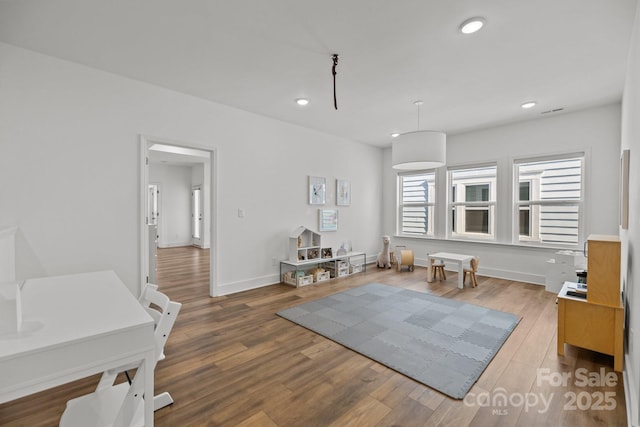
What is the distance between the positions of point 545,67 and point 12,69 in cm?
497

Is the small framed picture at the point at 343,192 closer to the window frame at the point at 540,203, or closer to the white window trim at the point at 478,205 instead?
the white window trim at the point at 478,205

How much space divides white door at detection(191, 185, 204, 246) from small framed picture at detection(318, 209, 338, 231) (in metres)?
4.97

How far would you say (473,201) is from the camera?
214 inches

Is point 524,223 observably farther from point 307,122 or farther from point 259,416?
point 259,416

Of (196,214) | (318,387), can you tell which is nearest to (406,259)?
(318,387)

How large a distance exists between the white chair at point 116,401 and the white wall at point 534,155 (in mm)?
5208

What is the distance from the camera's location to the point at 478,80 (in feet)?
10.5

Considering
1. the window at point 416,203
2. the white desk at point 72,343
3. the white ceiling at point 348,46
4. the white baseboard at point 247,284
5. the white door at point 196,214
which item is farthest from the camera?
the white door at point 196,214

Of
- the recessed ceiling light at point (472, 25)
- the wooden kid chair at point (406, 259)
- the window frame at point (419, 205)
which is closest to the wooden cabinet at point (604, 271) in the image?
the recessed ceiling light at point (472, 25)

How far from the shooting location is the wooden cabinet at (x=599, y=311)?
88.4 inches

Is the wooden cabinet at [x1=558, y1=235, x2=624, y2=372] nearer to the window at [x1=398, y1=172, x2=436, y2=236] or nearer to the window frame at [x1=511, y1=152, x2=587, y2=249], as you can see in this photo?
the window frame at [x1=511, y1=152, x2=587, y2=249]

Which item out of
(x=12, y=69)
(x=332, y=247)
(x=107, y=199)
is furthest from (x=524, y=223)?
(x=12, y=69)

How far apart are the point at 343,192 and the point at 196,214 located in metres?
5.57

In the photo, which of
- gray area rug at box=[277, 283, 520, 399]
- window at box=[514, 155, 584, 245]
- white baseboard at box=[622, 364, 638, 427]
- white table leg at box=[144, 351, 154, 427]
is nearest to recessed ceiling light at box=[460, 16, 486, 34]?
white baseboard at box=[622, 364, 638, 427]
